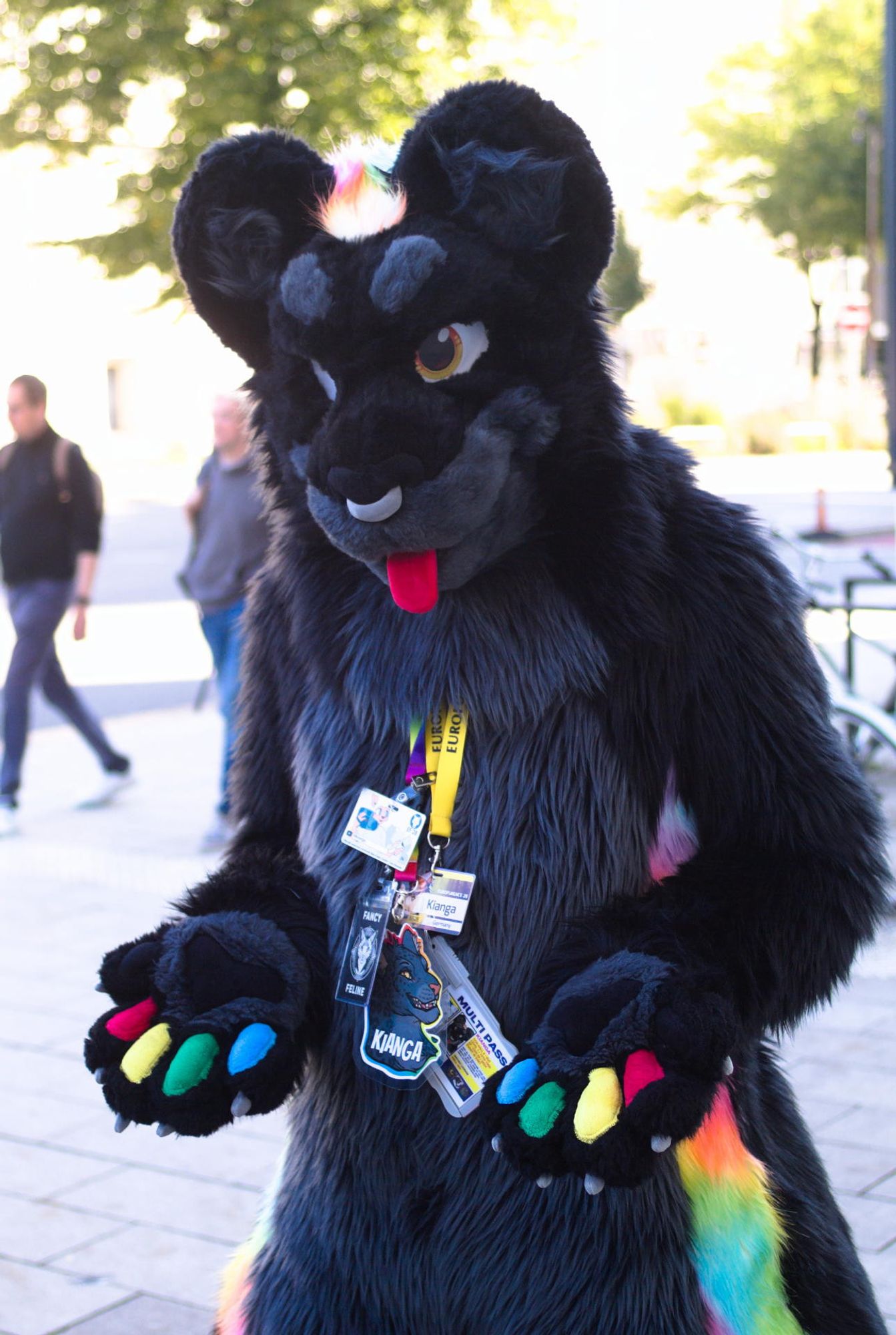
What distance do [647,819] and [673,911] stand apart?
0.15m

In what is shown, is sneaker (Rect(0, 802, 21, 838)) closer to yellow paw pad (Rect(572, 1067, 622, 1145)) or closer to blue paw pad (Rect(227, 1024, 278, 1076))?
blue paw pad (Rect(227, 1024, 278, 1076))

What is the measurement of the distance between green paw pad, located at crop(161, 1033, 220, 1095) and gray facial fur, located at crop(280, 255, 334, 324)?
0.80m

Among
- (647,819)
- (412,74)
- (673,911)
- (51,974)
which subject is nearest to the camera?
(673,911)

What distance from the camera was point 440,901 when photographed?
5.89 feet

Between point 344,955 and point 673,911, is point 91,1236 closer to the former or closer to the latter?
point 344,955

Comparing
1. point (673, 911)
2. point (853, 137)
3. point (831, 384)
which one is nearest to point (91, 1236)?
point (673, 911)

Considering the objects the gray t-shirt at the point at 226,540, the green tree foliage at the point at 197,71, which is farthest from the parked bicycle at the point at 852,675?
the green tree foliage at the point at 197,71

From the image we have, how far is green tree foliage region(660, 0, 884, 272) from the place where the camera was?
36.0 metres

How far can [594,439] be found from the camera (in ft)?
6.07

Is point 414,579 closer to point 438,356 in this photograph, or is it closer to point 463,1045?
point 438,356

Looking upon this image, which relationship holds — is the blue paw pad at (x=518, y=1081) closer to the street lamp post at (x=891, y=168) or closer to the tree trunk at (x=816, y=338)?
the street lamp post at (x=891, y=168)

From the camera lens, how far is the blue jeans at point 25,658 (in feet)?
24.5

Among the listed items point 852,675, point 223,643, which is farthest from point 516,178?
point 852,675

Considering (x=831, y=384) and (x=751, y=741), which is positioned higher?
(x=751, y=741)
